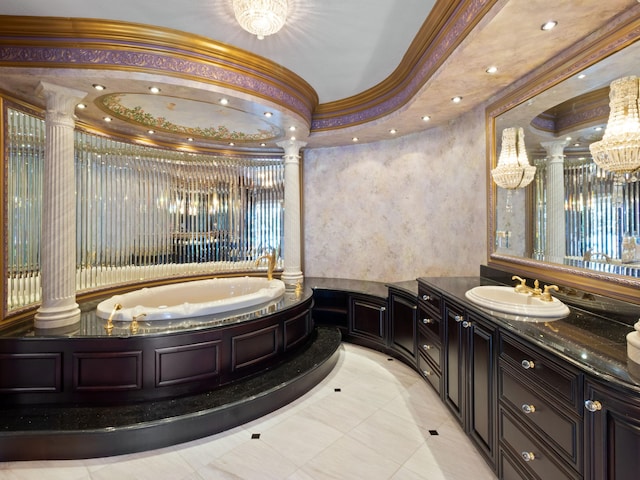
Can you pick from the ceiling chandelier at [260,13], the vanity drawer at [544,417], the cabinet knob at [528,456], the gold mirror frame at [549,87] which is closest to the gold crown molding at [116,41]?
the ceiling chandelier at [260,13]

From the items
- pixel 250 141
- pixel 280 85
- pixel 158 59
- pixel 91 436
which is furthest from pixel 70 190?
pixel 250 141

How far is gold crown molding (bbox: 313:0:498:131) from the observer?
2000mm

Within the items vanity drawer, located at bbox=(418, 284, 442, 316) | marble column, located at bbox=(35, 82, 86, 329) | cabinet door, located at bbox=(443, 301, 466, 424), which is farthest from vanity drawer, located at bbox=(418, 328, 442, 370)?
marble column, located at bbox=(35, 82, 86, 329)

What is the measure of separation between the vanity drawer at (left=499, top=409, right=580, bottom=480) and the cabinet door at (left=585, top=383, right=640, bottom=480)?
0.15 meters

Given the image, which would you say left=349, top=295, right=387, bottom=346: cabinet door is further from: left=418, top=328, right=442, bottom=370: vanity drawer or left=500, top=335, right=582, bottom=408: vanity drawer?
left=500, top=335, right=582, bottom=408: vanity drawer

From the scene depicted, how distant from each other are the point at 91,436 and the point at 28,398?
727 millimetres

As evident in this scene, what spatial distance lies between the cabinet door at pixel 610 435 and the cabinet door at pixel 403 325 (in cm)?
189

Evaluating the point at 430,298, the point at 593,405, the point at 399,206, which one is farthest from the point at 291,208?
the point at 593,405

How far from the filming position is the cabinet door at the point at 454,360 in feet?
7.05

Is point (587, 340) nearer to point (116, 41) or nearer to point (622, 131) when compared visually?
point (622, 131)

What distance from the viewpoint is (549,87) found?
7.16 feet

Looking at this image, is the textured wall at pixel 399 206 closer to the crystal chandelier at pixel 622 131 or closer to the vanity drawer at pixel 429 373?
the vanity drawer at pixel 429 373

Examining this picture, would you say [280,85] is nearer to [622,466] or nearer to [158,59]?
[158,59]

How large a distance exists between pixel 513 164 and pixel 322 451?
2.64 metres
